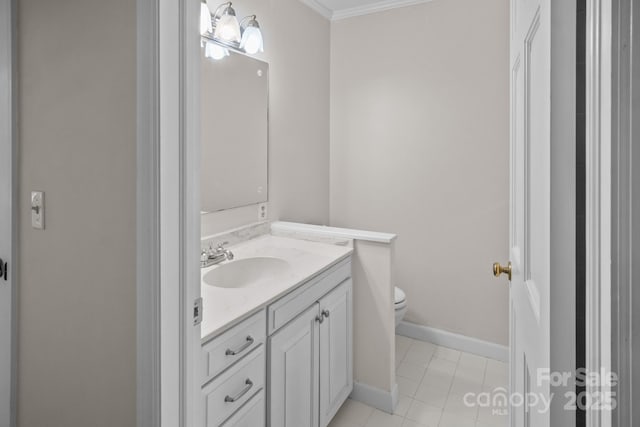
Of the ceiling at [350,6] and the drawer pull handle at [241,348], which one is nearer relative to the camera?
the drawer pull handle at [241,348]

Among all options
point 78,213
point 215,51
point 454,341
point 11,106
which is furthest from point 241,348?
point 454,341

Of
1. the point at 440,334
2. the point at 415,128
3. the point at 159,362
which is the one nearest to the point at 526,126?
the point at 159,362

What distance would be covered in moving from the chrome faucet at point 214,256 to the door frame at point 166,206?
0.87 m

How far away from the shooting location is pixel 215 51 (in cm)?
192

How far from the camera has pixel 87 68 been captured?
1007mm

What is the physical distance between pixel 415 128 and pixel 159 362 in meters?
2.40

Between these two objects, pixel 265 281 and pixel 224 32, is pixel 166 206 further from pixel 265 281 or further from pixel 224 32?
pixel 224 32

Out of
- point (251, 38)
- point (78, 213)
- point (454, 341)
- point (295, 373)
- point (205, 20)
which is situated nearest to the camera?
point (78, 213)

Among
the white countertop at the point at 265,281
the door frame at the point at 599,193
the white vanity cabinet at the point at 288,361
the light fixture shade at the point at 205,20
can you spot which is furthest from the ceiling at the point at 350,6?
the door frame at the point at 599,193

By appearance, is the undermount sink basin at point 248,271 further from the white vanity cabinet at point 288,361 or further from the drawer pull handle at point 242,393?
the drawer pull handle at point 242,393

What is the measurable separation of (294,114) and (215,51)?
790 millimetres

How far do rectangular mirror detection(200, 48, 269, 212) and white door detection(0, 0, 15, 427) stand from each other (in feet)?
2.50

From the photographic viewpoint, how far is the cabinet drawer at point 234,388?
1.11 m

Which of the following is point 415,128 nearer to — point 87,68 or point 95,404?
point 87,68
